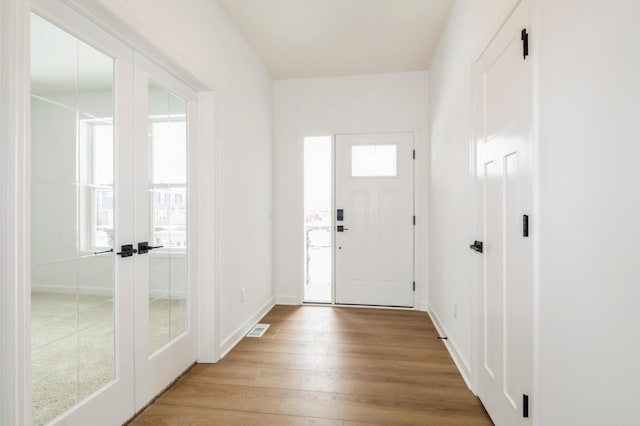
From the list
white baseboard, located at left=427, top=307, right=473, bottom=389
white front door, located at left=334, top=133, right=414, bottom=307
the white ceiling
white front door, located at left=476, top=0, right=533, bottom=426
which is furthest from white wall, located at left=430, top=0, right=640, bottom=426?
white front door, located at left=334, top=133, right=414, bottom=307

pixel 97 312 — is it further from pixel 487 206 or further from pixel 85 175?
pixel 487 206

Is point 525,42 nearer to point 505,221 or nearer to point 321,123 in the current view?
point 505,221

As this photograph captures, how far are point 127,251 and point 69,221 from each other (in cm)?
36

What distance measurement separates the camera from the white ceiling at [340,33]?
8.77 feet

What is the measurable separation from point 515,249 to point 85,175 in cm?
202

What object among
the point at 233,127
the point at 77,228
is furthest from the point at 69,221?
the point at 233,127

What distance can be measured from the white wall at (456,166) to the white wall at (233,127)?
5.95 ft

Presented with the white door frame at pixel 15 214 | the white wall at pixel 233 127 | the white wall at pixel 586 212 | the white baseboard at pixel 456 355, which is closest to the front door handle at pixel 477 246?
the white wall at pixel 586 212

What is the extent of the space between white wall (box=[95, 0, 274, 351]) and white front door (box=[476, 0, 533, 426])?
184cm

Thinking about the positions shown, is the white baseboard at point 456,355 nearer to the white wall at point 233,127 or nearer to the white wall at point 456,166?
the white wall at point 456,166

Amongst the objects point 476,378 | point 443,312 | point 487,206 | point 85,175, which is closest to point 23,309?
point 85,175

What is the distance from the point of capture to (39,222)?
1.34 meters

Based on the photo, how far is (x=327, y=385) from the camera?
86.3 inches

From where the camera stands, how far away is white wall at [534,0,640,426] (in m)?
0.81
